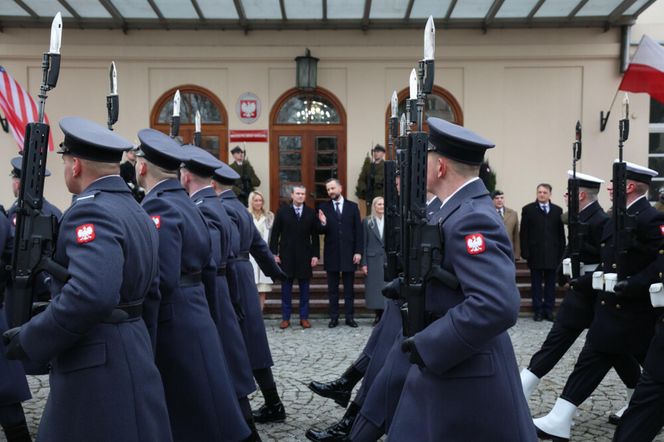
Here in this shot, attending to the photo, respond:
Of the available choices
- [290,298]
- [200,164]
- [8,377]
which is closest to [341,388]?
[200,164]

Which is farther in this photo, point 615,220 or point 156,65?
point 156,65

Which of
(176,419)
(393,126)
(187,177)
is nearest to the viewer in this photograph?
(176,419)

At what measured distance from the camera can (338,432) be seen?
5055mm

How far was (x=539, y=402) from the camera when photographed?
6.14 m

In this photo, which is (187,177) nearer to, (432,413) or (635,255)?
(432,413)

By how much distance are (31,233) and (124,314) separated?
1.76ft

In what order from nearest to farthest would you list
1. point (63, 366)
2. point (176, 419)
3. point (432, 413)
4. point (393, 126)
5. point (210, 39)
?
point (432, 413) → point (63, 366) → point (176, 419) → point (393, 126) → point (210, 39)

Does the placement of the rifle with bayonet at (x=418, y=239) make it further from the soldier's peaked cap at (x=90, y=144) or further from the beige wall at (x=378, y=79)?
the beige wall at (x=378, y=79)

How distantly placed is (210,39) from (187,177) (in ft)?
30.0

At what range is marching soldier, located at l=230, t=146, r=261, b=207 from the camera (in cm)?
1240

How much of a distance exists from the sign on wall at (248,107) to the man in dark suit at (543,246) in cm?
562

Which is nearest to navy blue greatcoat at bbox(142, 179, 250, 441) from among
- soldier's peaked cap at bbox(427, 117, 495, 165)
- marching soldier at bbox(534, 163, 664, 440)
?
soldier's peaked cap at bbox(427, 117, 495, 165)

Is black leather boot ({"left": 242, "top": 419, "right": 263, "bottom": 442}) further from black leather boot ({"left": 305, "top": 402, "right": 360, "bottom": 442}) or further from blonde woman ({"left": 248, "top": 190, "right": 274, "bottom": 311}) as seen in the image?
blonde woman ({"left": 248, "top": 190, "right": 274, "bottom": 311})

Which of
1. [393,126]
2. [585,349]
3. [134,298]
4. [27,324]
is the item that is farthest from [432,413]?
[393,126]
